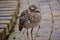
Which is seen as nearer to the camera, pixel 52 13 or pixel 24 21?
pixel 24 21

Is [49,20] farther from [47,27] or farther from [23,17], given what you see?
[23,17]

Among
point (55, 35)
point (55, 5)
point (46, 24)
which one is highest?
point (55, 5)

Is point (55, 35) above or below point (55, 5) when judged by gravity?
below

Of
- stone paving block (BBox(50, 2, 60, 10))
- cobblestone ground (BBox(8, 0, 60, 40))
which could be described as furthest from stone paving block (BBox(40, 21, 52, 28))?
stone paving block (BBox(50, 2, 60, 10))

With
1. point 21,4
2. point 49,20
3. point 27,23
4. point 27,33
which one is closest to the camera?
point 27,23

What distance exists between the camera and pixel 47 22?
4371 mm

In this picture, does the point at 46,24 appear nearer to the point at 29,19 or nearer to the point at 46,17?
the point at 46,17

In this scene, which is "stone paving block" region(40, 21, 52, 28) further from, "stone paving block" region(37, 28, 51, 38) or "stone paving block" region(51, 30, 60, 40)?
"stone paving block" region(51, 30, 60, 40)

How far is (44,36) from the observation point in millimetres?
3764

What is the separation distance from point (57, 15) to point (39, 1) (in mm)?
Result: 1175

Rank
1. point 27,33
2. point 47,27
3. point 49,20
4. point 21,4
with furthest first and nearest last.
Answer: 1. point 21,4
2. point 49,20
3. point 47,27
4. point 27,33

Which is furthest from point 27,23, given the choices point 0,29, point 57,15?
point 57,15

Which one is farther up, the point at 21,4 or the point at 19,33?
the point at 21,4

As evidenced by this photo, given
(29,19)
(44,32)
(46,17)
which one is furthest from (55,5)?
(29,19)
